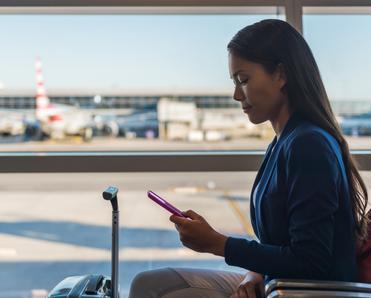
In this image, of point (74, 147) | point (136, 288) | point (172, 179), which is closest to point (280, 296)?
point (136, 288)

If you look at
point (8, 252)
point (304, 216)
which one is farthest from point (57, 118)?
point (304, 216)

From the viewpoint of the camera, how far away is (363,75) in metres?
2.15

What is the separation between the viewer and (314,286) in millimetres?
993

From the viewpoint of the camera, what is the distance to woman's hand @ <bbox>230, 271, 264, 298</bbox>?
3.98ft

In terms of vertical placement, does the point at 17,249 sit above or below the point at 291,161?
below

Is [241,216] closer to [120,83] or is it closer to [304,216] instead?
[120,83]

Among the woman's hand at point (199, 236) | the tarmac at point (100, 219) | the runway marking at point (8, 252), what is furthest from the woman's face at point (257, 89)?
the runway marking at point (8, 252)

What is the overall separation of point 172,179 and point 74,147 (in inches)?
18.9

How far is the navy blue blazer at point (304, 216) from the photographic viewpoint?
99 cm

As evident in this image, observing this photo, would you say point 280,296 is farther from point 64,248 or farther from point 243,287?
point 64,248

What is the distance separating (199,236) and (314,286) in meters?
0.29

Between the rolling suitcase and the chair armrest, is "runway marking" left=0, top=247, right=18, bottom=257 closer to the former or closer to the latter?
the rolling suitcase

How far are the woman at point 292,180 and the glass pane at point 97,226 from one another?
913mm

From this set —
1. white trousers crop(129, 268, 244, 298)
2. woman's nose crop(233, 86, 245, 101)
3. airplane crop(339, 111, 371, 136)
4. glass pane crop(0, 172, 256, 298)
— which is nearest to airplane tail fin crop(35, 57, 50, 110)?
glass pane crop(0, 172, 256, 298)
